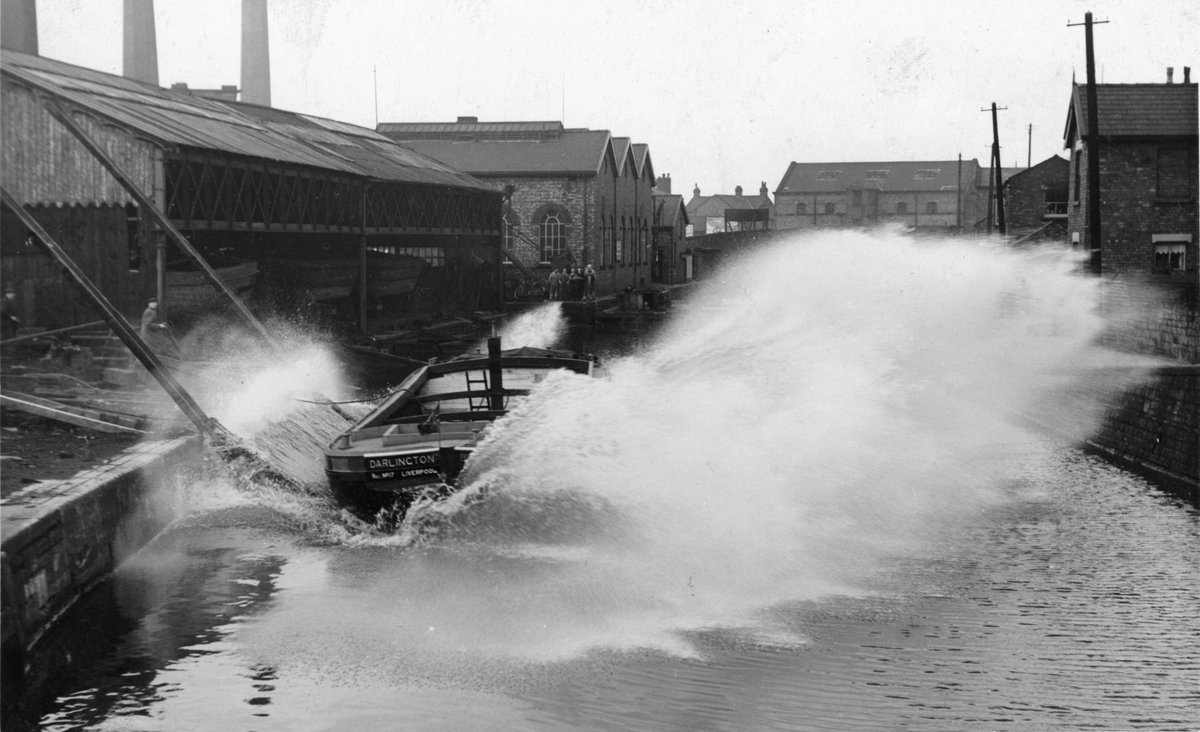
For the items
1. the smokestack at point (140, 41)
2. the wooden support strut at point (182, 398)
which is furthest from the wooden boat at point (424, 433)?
the smokestack at point (140, 41)

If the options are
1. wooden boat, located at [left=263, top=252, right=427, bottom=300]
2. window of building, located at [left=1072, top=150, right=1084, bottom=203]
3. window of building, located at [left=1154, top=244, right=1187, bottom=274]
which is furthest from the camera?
window of building, located at [left=1072, top=150, right=1084, bottom=203]

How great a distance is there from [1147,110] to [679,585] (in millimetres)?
32325

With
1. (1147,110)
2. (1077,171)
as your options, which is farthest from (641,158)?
(1147,110)

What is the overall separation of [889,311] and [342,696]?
2316 centimetres

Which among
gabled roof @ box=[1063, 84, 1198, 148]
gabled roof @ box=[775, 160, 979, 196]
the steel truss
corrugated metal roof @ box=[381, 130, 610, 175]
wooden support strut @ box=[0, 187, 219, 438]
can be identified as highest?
gabled roof @ box=[775, 160, 979, 196]

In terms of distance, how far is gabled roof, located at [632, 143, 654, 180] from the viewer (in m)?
68.1

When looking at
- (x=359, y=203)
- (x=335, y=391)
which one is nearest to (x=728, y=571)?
(x=335, y=391)

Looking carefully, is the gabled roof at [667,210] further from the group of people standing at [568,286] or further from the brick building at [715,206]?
the brick building at [715,206]

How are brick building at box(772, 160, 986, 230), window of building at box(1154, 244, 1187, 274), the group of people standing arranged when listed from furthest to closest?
brick building at box(772, 160, 986, 230), the group of people standing, window of building at box(1154, 244, 1187, 274)

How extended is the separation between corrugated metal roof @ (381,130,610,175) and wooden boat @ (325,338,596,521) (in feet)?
129

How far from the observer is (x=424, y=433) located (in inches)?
593

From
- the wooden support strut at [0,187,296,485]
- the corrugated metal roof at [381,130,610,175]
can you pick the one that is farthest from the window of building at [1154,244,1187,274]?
the wooden support strut at [0,187,296,485]

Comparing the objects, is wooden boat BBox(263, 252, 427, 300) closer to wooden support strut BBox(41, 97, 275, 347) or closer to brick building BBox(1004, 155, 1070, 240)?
wooden support strut BBox(41, 97, 275, 347)

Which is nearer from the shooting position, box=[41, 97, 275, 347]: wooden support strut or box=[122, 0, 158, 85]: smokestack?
box=[41, 97, 275, 347]: wooden support strut
